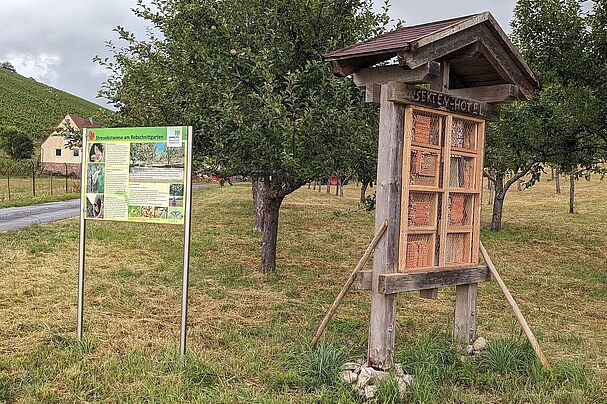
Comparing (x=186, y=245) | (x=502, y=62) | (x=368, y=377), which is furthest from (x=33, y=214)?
(x=502, y=62)

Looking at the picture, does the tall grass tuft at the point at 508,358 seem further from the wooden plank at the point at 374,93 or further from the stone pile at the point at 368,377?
the wooden plank at the point at 374,93

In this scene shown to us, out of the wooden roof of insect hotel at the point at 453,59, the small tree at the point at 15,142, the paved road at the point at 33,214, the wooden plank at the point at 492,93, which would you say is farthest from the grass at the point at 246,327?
the small tree at the point at 15,142

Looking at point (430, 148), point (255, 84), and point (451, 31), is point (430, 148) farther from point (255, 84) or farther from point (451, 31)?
point (255, 84)

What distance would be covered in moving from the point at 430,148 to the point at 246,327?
10.4ft

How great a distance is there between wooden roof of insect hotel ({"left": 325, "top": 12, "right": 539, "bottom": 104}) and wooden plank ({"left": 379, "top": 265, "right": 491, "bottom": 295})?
1828 mm

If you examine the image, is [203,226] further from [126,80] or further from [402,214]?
[402,214]

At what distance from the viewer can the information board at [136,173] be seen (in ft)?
19.4

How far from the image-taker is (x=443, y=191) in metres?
5.95

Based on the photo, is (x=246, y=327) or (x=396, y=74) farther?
(x=246, y=327)

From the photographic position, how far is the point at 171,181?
595cm

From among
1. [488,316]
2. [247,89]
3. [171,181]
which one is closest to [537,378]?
[488,316]

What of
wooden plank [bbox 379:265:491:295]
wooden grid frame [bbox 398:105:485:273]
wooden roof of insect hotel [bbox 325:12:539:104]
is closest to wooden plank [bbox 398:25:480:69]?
wooden roof of insect hotel [bbox 325:12:539:104]

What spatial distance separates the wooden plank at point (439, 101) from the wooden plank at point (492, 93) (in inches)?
3.5

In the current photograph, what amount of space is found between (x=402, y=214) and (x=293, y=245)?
9.79m
